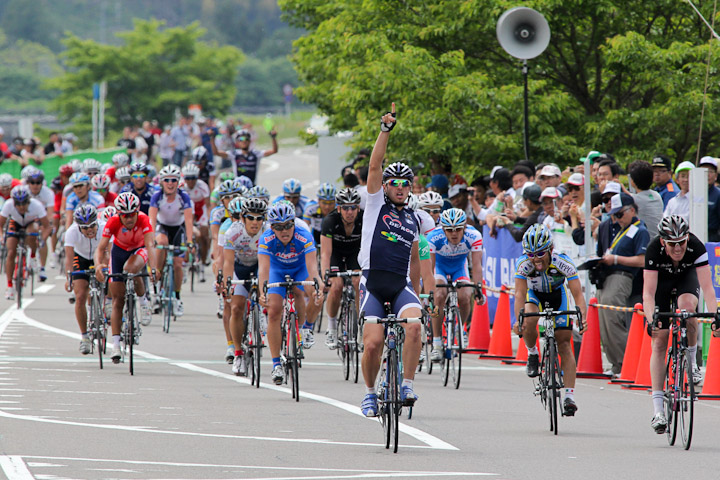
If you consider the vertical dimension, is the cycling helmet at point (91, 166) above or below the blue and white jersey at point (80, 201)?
above

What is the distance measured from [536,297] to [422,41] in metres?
14.5

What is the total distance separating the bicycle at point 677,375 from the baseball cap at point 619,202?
386cm

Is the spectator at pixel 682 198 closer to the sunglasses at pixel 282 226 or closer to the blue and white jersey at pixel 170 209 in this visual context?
the sunglasses at pixel 282 226

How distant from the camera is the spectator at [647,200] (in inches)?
613

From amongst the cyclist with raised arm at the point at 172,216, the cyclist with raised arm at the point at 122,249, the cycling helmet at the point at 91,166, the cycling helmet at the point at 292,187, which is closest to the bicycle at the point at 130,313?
the cyclist with raised arm at the point at 122,249

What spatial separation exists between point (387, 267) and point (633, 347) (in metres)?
4.57

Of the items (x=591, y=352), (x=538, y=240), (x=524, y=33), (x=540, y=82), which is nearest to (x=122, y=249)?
(x=591, y=352)

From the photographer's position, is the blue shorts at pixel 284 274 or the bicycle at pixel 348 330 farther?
the bicycle at pixel 348 330

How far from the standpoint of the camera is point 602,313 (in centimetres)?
1535

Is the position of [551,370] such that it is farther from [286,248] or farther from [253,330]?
[253,330]

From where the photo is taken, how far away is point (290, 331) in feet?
44.9

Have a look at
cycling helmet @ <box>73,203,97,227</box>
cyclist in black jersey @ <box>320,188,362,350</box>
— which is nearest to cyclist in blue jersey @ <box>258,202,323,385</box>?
cyclist in black jersey @ <box>320,188,362,350</box>

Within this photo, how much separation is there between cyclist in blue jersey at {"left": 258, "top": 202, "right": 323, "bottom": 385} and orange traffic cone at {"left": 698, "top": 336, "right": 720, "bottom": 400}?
373 centimetres

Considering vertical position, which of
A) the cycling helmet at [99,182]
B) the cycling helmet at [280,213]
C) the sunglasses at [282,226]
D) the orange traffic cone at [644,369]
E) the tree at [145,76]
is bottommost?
the orange traffic cone at [644,369]
